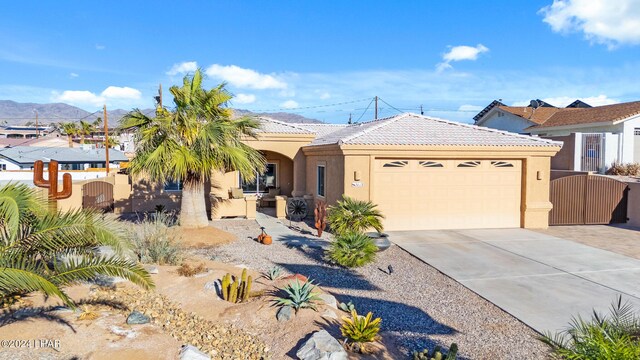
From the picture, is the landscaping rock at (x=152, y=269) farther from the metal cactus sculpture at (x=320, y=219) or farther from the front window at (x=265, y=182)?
the front window at (x=265, y=182)

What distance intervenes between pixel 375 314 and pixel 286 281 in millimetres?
1821

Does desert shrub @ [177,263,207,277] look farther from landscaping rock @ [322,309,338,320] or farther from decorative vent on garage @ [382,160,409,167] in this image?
decorative vent on garage @ [382,160,409,167]

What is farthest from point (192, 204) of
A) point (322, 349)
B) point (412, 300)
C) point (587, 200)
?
point (587, 200)

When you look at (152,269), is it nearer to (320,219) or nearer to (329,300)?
(329,300)

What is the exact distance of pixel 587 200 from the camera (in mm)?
17141

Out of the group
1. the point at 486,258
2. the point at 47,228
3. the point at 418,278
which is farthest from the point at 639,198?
the point at 47,228

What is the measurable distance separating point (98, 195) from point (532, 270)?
54.1 ft

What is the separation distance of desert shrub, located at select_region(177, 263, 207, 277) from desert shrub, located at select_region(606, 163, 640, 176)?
906 inches

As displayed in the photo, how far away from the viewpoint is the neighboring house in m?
43.2

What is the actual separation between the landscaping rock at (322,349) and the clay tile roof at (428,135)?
370 inches

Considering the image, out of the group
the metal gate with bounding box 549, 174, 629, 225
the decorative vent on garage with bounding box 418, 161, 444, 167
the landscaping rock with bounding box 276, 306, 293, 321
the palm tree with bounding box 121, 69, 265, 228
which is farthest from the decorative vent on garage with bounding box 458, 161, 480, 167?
the landscaping rock with bounding box 276, 306, 293, 321

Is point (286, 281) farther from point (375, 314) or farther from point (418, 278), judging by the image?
point (418, 278)

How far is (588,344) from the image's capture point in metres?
3.96

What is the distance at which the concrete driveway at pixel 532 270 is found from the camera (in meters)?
8.05
